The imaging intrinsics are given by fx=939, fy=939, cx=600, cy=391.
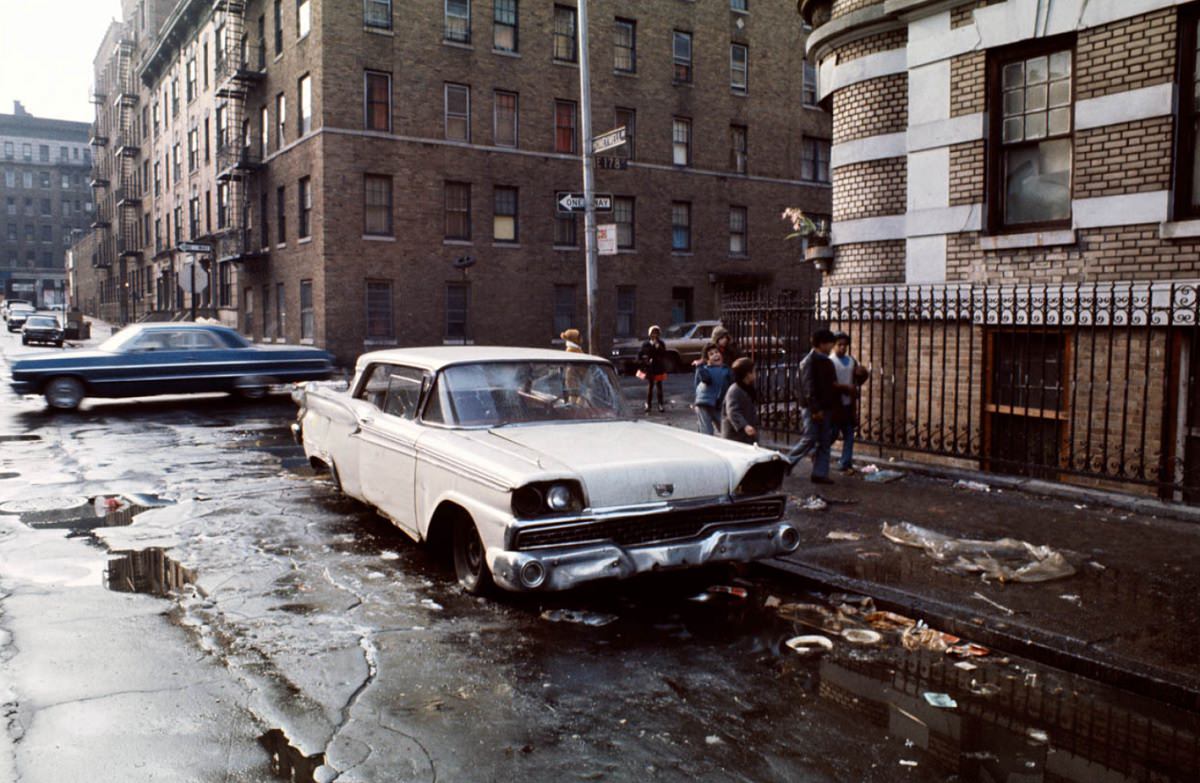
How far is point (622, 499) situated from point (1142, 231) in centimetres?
629

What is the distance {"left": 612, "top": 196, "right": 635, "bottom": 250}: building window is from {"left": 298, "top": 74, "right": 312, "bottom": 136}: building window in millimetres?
10516

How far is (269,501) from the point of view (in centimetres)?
898

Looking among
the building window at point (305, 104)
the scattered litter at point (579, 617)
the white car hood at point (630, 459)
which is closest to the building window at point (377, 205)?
the building window at point (305, 104)

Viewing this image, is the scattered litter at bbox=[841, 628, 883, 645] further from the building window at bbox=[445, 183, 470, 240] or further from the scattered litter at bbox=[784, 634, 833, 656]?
the building window at bbox=[445, 183, 470, 240]

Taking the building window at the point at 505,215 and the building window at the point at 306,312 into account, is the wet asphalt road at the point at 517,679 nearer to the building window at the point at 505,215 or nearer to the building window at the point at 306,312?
the building window at the point at 306,312

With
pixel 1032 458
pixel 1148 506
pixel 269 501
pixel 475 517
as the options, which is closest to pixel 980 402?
pixel 1032 458

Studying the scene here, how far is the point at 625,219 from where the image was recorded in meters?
33.3

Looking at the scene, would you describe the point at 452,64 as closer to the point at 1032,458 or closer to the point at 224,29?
the point at 224,29

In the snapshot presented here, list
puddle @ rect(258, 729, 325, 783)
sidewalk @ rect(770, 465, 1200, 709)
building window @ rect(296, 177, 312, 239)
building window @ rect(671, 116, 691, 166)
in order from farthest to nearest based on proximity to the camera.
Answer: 1. building window @ rect(671, 116, 691, 166)
2. building window @ rect(296, 177, 312, 239)
3. sidewalk @ rect(770, 465, 1200, 709)
4. puddle @ rect(258, 729, 325, 783)

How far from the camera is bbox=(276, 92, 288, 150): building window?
101 ft

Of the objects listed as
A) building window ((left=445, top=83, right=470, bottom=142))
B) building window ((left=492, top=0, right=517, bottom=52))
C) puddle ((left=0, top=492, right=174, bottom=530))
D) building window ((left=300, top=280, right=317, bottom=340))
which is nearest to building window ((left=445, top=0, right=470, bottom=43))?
building window ((left=492, top=0, right=517, bottom=52))

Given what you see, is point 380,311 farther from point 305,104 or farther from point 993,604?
point 993,604

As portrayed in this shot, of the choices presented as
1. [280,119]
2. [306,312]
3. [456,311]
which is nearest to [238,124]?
[280,119]

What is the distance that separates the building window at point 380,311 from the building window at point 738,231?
1409 cm
